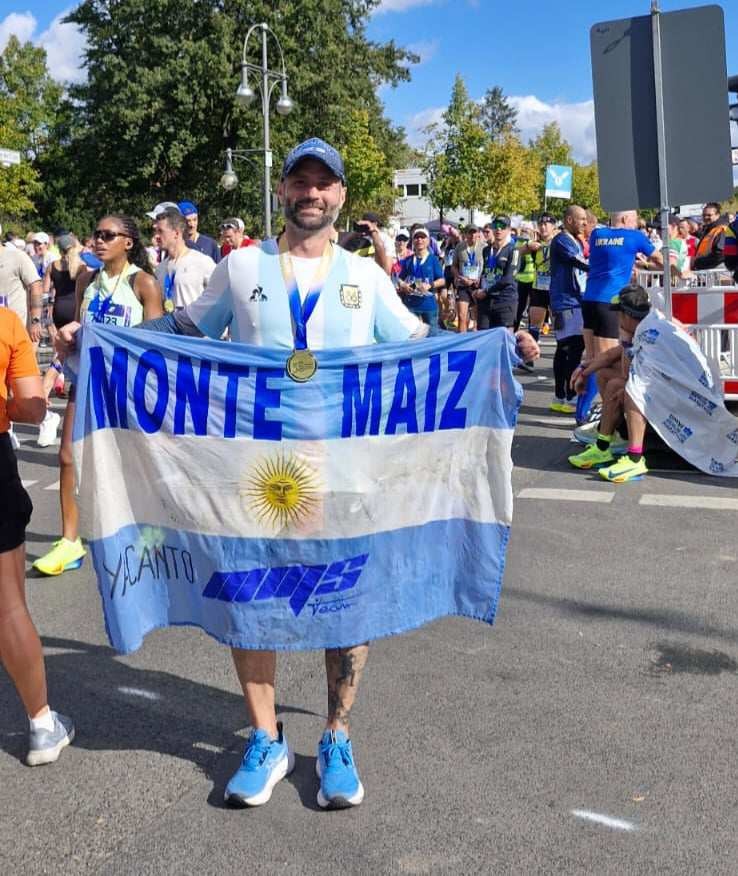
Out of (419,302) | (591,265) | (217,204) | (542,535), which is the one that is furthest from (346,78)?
(542,535)

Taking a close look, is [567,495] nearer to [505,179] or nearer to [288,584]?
[288,584]

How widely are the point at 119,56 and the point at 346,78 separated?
9.83 metres

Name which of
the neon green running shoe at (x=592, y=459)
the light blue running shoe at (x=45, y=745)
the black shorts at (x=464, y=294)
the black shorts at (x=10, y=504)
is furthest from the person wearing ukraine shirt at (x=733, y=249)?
the light blue running shoe at (x=45, y=745)

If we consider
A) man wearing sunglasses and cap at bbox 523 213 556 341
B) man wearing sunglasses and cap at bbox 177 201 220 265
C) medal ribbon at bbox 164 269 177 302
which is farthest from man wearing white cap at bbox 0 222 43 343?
man wearing sunglasses and cap at bbox 523 213 556 341

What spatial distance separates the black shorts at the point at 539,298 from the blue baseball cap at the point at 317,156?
1284 centimetres

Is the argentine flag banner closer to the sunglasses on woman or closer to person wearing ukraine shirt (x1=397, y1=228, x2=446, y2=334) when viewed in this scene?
the sunglasses on woman

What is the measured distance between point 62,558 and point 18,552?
230 centimetres

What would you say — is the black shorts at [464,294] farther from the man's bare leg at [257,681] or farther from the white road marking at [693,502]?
the man's bare leg at [257,681]

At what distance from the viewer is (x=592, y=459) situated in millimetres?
7996

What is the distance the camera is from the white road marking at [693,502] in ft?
22.1

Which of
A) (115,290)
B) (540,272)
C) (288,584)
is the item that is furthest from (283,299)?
(540,272)

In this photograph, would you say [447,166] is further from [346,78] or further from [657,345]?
[657,345]

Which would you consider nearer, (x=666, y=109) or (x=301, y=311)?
(x=301, y=311)

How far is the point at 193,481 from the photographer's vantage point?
10.6 ft
